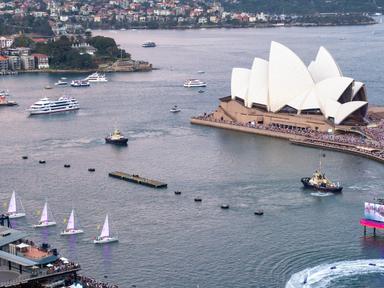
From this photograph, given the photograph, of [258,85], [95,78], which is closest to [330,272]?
[258,85]

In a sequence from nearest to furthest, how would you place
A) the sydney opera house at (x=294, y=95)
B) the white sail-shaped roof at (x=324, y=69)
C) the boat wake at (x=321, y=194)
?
the boat wake at (x=321, y=194), the sydney opera house at (x=294, y=95), the white sail-shaped roof at (x=324, y=69)

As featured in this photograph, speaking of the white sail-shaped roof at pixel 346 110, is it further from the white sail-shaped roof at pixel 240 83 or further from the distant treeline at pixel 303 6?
the distant treeline at pixel 303 6

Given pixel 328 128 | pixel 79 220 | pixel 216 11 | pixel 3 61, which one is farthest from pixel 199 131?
pixel 216 11

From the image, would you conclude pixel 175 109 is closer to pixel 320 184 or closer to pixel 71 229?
pixel 320 184

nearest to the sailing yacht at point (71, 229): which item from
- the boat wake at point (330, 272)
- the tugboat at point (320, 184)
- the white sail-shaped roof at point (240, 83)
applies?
the boat wake at point (330, 272)

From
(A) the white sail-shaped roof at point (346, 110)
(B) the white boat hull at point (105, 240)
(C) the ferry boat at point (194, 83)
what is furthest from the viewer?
(C) the ferry boat at point (194, 83)

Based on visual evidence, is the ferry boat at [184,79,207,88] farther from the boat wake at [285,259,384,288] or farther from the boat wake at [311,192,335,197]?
the boat wake at [285,259,384,288]
